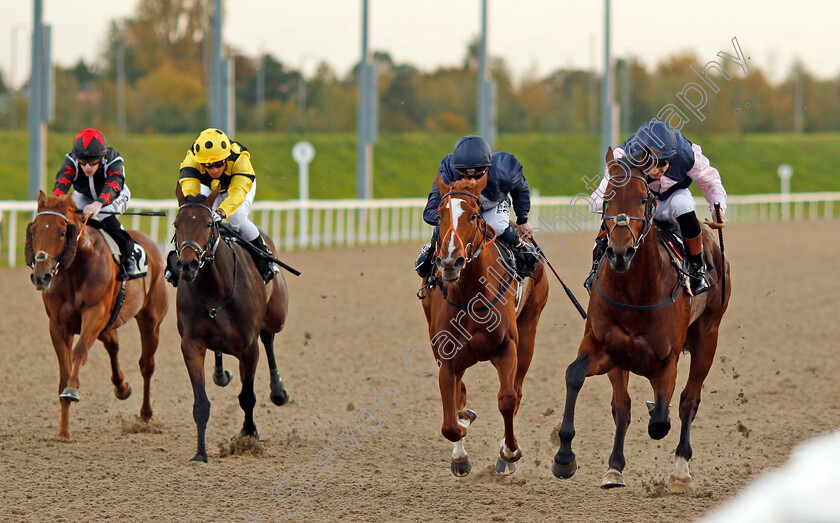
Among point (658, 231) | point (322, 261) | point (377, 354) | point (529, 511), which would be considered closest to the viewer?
point (529, 511)

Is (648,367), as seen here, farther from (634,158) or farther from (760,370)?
(760,370)

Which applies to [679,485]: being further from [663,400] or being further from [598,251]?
[598,251]

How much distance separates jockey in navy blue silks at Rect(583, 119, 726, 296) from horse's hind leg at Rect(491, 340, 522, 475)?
1.99 ft

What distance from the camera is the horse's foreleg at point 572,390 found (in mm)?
5078

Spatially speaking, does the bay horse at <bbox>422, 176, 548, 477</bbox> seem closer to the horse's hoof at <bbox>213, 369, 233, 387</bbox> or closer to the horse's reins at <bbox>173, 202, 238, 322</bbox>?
the horse's reins at <bbox>173, 202, 238, 322</bbox>

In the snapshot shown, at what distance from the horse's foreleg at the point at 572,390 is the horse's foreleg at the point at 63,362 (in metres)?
3.20

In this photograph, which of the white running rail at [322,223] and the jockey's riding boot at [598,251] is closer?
the jockey's riding boot at [598,251]

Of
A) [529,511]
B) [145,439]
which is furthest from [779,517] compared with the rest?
[145,439]

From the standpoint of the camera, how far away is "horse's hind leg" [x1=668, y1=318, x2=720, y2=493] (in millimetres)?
5332

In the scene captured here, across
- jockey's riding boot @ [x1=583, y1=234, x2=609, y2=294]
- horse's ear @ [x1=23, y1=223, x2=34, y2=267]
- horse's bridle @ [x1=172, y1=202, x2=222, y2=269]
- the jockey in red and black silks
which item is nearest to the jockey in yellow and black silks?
horse's bridle @ [x1=172, y1=202, x2=222, y2=269]

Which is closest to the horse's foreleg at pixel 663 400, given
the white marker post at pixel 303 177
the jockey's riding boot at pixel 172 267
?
the jockey's riding boot at pixel 172 267

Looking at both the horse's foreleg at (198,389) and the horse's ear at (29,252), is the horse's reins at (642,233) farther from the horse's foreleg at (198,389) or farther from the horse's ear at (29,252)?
the horse's ear at (29,252)

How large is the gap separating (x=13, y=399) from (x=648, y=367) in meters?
4.93

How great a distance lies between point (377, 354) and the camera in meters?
9.91
